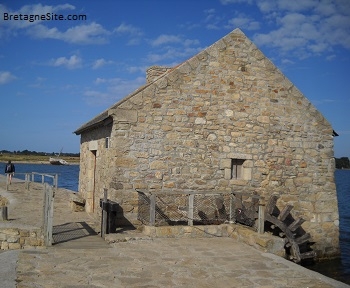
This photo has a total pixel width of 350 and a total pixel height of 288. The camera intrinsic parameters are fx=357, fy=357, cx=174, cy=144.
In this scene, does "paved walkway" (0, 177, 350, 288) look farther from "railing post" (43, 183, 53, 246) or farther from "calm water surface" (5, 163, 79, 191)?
"calm water surface" (5, 163, 79, 191)

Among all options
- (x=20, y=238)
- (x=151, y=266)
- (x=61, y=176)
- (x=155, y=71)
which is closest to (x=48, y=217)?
(x=20, y=238)

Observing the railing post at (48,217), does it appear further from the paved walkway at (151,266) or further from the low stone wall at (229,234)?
the low stone wall at (229,234)

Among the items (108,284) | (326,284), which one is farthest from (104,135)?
(326,284)

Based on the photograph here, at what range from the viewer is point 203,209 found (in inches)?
424

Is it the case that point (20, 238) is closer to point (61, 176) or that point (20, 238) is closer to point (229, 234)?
point (229, 234)

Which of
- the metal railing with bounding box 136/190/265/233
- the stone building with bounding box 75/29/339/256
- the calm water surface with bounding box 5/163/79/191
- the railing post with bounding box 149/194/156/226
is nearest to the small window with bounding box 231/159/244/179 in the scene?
the stone building with bounding box 75/29/339/256

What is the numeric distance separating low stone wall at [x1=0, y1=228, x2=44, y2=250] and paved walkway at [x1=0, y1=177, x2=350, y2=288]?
1.00 feet

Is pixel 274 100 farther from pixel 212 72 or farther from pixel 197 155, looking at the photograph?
pixel 197 155

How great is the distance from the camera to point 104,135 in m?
11.4

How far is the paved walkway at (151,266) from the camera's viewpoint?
228 inches

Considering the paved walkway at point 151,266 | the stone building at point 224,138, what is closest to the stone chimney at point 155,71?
the stone building at point 224,138

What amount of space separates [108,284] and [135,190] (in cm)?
447

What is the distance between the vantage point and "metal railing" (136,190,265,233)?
32.8 feet

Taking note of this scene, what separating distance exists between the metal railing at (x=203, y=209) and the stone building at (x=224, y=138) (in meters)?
0.27
